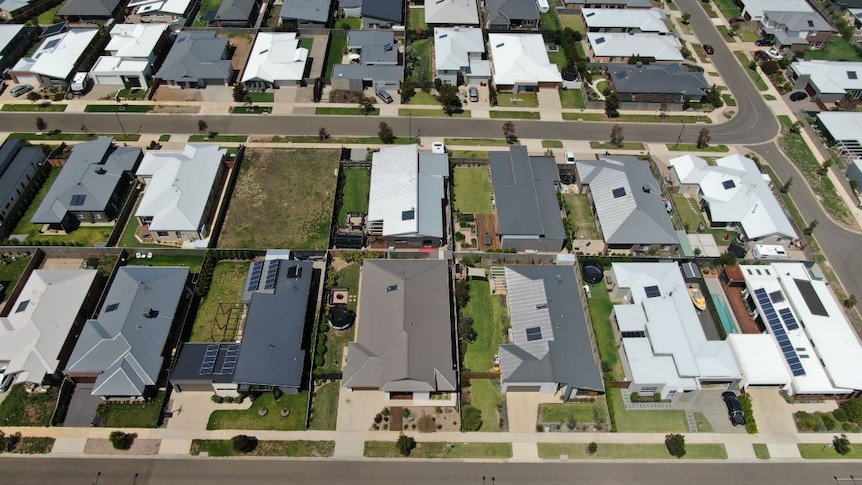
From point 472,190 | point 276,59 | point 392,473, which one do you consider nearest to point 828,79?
point 472,190

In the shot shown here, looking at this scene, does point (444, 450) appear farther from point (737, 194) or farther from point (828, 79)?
point (828, 79)

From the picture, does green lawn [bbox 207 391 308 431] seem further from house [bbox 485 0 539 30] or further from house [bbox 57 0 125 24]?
house [bbox 57 0 125 24]

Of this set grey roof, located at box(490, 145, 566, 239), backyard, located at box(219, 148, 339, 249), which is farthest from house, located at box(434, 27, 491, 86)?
backyard, located at box(219, 148, 339, 249)

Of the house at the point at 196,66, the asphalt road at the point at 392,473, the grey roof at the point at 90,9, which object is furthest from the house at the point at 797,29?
the grey roof at the point at 90,9

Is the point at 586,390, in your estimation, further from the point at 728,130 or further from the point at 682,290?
the point at 728,130

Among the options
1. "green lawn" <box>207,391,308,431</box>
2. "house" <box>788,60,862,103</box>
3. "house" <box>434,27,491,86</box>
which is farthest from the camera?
"house" <box>434,27,491,86</box>

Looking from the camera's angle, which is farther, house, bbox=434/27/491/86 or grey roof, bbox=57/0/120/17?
grey roof, bbox=57/0/120/17

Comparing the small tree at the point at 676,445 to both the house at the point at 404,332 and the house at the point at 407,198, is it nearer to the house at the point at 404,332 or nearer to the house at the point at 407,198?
the house at the point at 404,332
